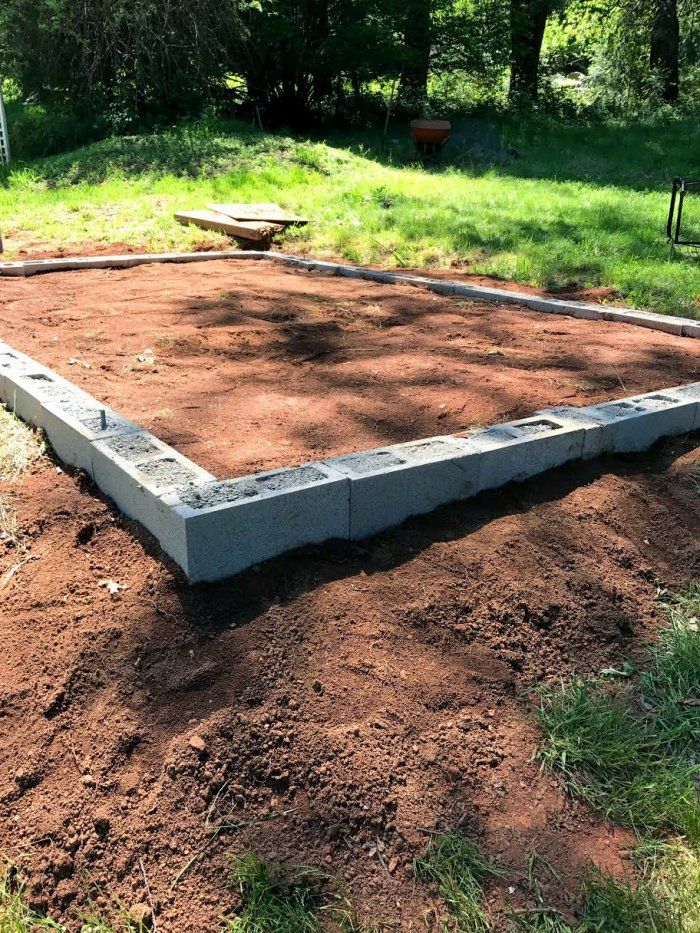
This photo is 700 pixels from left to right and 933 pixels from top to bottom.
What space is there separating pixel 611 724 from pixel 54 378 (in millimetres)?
2636

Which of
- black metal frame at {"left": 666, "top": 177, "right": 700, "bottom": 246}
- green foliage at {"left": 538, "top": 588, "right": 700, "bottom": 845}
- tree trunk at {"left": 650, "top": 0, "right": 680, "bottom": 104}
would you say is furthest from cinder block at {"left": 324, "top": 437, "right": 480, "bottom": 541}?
tree trunk at {"left": 650, "top": 0, "right": 680, "bottom": 104}

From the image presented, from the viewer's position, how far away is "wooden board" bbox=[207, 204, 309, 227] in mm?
8461

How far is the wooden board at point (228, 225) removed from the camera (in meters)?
7.98

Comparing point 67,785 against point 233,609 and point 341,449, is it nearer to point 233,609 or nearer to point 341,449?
point 233,609

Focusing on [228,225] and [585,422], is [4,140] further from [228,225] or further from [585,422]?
[585,422]

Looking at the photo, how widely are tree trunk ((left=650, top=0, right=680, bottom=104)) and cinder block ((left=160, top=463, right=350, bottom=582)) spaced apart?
64.1 ft

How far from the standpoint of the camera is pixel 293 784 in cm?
188

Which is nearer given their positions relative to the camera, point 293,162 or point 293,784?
point 293,784

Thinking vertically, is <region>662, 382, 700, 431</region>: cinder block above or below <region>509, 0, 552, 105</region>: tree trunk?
below

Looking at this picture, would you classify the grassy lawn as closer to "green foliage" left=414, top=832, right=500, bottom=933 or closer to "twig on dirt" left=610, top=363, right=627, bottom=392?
"twig on dirt" left=610, top=363, right=627, bottom=392

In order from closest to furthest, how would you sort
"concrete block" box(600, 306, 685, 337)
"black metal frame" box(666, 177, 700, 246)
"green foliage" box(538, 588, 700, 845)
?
"green foliage" box(538, 588, 700, 845) < "concrete block" box(600, 306, 685, 337) < "black metal frame" box(666, 177, 700, 246)

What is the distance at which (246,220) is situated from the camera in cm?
838

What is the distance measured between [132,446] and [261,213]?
6501mm

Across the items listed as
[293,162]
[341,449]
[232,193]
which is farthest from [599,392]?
[293,162]
